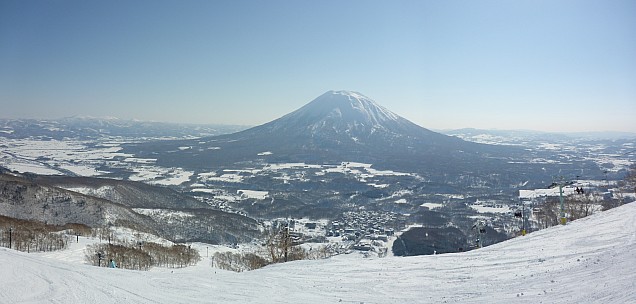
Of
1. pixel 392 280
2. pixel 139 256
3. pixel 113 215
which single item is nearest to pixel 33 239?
pixel 139 256

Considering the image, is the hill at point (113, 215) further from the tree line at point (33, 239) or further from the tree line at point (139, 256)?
the tree line at point (139, 256)

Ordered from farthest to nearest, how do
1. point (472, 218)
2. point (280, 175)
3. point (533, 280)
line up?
point (280, 175)
point (472, 218)
point (533, 280)

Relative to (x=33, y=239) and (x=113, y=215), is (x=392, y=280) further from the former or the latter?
(x=113, y=215)

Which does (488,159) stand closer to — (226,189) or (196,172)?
(226,189)

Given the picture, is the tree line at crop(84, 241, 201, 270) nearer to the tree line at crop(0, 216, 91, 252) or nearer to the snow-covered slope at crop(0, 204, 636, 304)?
the tree line at crop(0, 216, 91, 252)

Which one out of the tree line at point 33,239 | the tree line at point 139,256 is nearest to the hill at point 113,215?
the tree line at point 33,239

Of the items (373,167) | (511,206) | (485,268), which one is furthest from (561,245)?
(373,167)

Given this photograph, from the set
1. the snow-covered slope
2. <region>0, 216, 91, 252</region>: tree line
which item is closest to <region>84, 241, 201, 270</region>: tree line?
<region>0, 216, 91, 252</region>: tree line

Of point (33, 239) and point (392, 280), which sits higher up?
point (392, 280)
